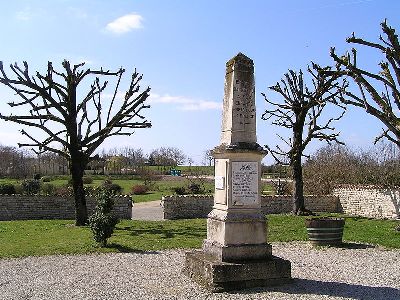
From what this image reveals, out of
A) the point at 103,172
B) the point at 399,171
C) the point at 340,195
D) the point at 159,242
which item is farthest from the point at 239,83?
the point at 103,172

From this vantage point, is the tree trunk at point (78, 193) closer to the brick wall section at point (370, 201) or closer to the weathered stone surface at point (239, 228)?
the weathered stone surface at point (239, 228)

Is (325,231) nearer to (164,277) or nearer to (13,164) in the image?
(164,277)

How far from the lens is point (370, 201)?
21469 mm

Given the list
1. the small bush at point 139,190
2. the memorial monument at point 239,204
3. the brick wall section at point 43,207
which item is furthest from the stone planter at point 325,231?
the small bush at point 139,190

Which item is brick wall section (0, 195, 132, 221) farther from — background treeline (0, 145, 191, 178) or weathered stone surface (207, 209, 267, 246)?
background treeline (0, 145, 191, 178)

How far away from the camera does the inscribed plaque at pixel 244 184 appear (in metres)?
8.31

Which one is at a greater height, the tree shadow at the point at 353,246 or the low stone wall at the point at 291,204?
the low stone wall at the point at 291,204

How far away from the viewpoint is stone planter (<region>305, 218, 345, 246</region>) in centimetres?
1255

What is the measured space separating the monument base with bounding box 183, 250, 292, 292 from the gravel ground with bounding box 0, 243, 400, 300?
20cm

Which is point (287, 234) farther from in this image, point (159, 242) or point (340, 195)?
point (340, 195)

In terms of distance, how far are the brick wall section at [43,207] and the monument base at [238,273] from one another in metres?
12.1

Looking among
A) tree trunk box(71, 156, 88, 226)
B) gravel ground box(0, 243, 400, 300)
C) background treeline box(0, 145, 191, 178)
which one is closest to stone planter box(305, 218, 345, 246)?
gravel ground box(0, 243, 400, 300)

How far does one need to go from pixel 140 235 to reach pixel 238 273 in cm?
757

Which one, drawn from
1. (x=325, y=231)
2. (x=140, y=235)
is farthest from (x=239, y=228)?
(x=140, y=235)
